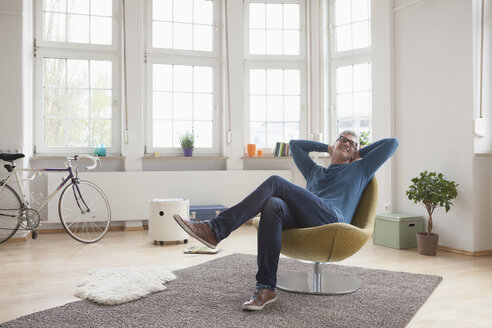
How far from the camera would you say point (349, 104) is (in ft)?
18.2

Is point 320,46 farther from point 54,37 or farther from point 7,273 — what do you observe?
point 7,273

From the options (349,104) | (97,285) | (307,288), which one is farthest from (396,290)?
(349,104)

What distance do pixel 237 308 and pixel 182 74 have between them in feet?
13.2

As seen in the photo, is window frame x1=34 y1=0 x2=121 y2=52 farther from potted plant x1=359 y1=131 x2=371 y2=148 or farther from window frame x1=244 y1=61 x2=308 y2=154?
potted plant x1=359 y1=131 x2=371 y2=148

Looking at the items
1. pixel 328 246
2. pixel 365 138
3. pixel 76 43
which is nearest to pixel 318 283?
pixel 328 246

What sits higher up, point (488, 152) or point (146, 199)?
point (488, 152)

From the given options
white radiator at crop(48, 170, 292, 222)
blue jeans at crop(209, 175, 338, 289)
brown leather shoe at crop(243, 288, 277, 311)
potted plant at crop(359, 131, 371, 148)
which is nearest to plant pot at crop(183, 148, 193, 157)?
white radiator at crop(48, 170, 292, 222)

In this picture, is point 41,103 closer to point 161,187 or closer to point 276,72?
point 161,187

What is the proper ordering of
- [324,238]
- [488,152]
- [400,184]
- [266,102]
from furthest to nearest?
[266,102]
[400,184]
[488,152]
[324,238]

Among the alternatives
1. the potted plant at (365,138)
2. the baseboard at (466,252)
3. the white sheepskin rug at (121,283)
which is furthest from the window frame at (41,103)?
the baseboard at (466,252)

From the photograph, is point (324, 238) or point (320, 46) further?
point (320, 46)

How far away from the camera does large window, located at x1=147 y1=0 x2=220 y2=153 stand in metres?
5.67

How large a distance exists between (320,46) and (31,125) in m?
3.68

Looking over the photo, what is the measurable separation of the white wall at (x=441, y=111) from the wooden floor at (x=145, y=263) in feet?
1.26
